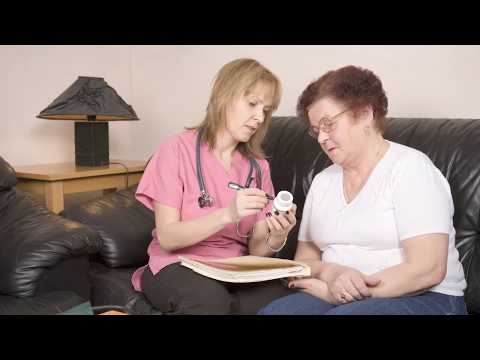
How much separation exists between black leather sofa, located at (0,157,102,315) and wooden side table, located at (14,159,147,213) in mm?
602

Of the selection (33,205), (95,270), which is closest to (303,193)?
(95,270)

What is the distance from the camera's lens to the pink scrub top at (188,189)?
176 cm

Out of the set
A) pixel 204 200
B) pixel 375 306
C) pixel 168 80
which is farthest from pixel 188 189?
pixel 168 80

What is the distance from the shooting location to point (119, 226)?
2.22 m

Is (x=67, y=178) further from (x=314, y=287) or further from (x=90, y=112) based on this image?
(x=314, y=287)

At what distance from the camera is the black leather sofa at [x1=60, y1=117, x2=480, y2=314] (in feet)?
5.85

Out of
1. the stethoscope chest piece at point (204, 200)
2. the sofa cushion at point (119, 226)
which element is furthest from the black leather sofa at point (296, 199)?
the stethoscope chest piece at point (204, 200)

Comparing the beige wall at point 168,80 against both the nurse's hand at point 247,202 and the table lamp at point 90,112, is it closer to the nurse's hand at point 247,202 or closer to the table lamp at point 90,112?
the table lamp at point 90,112

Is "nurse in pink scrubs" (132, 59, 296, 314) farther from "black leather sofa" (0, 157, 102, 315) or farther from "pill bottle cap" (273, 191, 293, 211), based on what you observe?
"black leather sofa" (0, 157, 102, 315)

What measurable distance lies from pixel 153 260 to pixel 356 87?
0.80 meters
